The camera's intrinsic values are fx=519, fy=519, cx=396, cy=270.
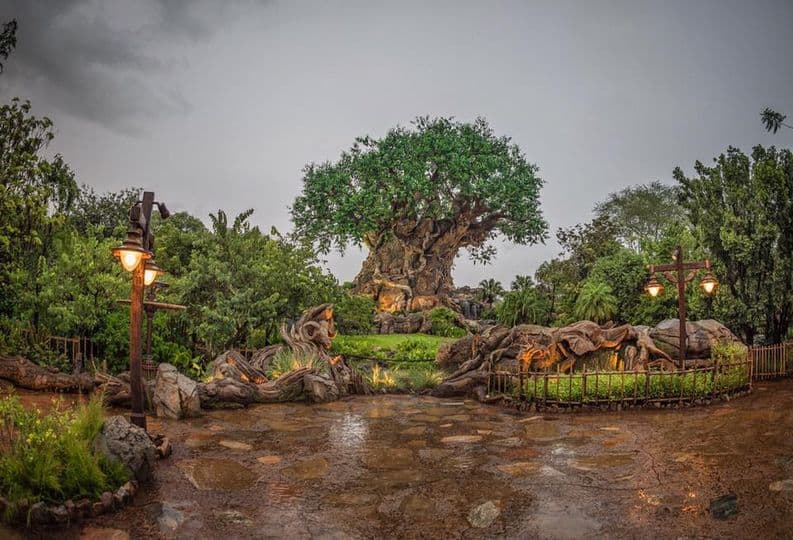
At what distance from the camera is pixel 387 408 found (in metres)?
11.2

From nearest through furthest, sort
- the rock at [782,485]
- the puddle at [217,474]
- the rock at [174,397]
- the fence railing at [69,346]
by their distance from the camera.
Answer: the rock at [782,485] → the puddle at [217,474] → the rock at [174,397] → the fence railing at [69,346]

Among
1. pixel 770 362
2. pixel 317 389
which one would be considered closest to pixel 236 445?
pixel 317 389

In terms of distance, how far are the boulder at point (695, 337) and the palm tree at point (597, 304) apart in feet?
14.8

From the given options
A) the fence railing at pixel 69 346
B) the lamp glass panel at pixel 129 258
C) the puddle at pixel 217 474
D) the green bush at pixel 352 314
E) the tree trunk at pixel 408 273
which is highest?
the tree trunk at pixel 408 273

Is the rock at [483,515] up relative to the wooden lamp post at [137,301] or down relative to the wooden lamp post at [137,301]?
down

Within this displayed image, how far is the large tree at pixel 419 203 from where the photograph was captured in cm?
2808

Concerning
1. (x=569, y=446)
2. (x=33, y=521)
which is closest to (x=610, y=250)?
(x=569, y=446)

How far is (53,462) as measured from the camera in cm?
487

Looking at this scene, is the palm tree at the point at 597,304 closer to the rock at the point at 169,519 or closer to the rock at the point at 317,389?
the rock at the point at 317,389

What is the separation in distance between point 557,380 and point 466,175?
18589 millimetres

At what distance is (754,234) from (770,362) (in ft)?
12.3

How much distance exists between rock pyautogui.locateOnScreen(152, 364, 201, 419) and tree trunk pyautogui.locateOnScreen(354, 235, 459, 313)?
19886 millimetres

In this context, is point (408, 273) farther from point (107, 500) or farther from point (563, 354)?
point (107, 500)

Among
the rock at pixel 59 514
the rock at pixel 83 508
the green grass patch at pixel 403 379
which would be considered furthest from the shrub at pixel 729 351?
the rock at pixel 59 514
